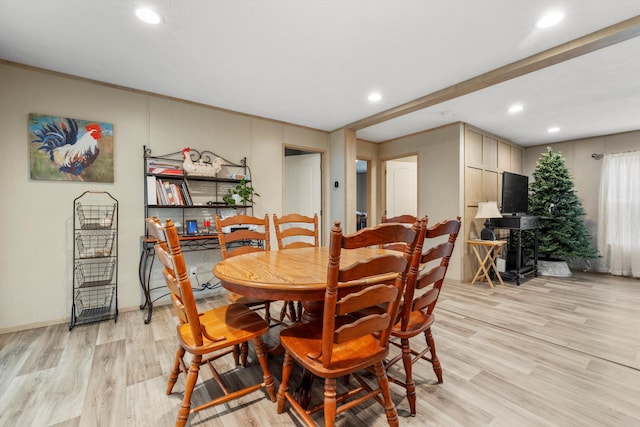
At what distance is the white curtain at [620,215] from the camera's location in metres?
4.65

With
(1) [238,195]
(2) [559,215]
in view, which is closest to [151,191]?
(1) [238,195]

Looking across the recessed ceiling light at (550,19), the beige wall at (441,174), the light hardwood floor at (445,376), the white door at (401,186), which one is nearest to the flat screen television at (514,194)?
the beige wall at (441,174)

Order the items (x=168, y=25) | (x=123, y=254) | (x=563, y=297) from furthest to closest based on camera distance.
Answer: (x=563, y=297)
(x=123, y=254)
(x=168, y=25)

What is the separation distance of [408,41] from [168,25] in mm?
1871

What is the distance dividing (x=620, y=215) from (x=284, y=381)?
6436mm

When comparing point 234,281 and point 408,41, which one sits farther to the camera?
point 408,41

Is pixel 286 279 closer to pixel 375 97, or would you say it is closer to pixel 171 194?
pixel 171 194

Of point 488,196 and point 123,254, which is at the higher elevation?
point 488,196

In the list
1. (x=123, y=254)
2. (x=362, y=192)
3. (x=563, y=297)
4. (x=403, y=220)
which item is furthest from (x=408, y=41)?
(x=362, y=192)

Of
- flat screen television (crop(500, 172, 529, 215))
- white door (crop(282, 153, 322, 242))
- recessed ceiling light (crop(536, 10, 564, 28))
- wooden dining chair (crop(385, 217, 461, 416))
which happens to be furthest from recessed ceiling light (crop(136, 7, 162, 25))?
flat screen television (crop(500, 172, 529, 215))

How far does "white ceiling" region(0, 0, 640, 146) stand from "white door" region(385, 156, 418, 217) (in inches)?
79.5

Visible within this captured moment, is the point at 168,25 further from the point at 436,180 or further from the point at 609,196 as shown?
the point at 609,196

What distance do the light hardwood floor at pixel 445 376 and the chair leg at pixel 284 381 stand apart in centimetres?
7

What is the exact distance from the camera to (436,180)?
4.59 m
